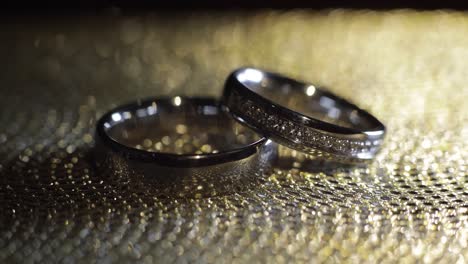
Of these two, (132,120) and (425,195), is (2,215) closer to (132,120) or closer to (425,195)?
(132,120)

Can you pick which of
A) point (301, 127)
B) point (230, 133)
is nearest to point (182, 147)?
point (230, 133)

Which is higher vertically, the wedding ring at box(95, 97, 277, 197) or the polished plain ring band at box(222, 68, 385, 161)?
the polished plain ring band at box(222, 68, 385, 161)

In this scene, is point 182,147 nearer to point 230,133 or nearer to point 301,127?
point 230,133

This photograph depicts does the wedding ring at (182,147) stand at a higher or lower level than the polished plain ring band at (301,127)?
lower

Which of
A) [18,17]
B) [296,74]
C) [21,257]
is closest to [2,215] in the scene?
[21,257]
